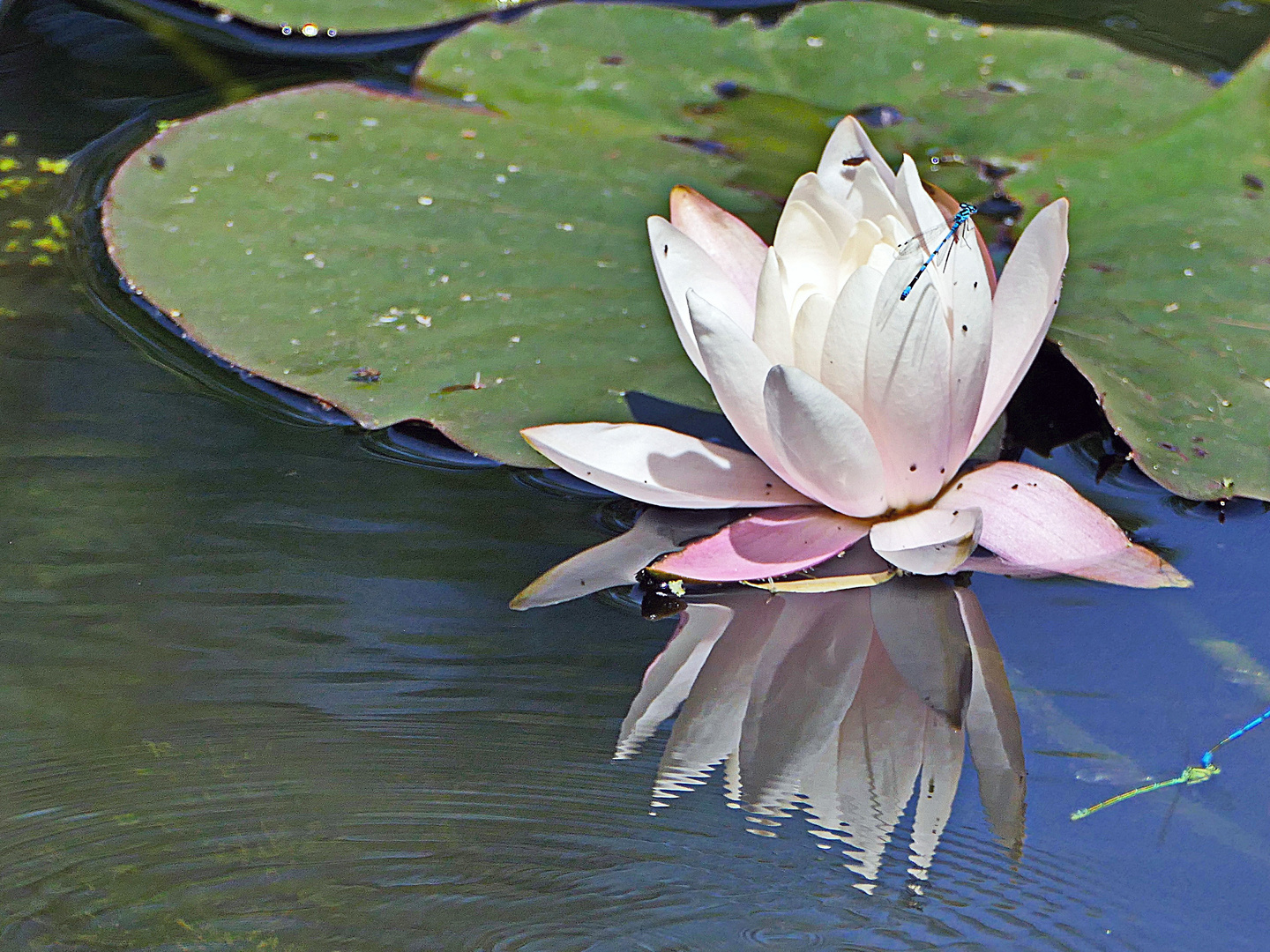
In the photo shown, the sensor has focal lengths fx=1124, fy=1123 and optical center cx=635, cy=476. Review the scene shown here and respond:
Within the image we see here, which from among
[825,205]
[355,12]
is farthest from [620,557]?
[355,12]

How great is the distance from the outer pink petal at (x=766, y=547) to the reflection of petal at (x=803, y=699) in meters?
0.05

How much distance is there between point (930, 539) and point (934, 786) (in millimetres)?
253

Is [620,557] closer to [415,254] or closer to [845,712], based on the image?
[845,712]

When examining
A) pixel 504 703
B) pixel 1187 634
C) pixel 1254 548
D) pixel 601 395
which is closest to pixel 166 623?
pixel 504 703

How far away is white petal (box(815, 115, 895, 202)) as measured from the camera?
118cm

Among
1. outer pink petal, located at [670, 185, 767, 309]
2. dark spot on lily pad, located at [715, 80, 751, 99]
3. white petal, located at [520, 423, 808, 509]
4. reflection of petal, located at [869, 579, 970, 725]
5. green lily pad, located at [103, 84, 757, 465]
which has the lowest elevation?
reflection of petal, located at [869, 579, 970, 725]

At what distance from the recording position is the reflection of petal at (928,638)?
1.02 meters

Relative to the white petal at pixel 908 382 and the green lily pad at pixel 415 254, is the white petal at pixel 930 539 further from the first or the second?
the green lily pad at pixel 415 254

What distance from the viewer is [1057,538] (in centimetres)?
112

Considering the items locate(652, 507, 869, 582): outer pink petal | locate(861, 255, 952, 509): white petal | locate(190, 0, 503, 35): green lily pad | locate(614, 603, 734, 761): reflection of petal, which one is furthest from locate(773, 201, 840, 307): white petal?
locate(190, 0, 503, 35): green lily pad

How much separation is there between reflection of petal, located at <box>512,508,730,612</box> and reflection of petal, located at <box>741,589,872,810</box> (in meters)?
0.18

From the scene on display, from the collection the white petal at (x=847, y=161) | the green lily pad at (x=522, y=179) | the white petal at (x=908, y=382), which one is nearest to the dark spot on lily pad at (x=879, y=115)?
the green lily pad at (x=522, y=179)

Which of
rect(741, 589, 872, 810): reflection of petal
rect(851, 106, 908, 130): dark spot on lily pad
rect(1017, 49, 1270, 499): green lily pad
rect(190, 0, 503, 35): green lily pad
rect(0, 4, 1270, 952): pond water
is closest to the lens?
rect(0, 4, 1270, 952): pond water

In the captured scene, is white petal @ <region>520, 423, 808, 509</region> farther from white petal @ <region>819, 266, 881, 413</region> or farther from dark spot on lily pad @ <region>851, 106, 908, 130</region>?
dark spot on lily pad @ <region>851, 106, 908, 130</region>
